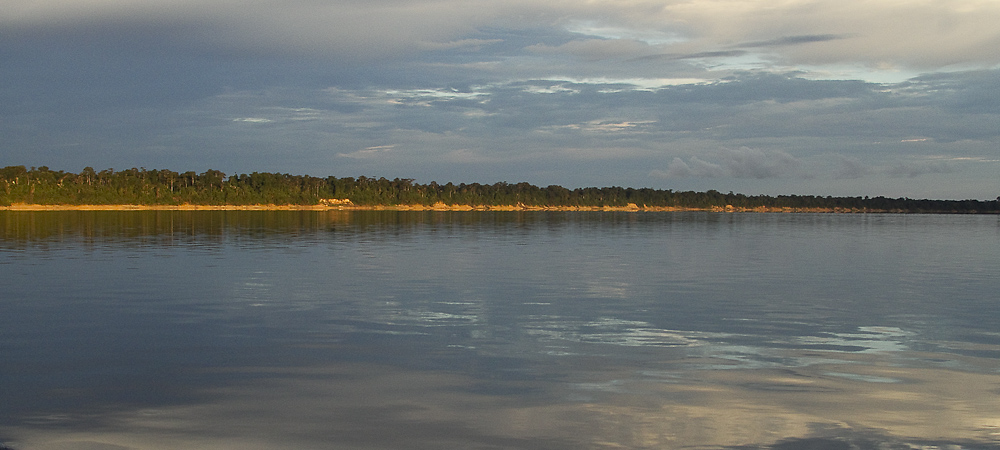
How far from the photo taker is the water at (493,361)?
11.2m

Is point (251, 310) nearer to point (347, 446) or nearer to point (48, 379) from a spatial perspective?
point (48, 379)

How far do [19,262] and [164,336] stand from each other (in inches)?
1020

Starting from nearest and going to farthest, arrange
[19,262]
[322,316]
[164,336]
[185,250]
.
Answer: [164,336] < [322,316] < [19,262] < [185,250]

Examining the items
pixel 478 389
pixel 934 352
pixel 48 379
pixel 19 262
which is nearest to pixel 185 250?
pixel 19 262

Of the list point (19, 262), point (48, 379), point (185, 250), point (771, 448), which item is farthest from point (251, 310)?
point (185, 250)

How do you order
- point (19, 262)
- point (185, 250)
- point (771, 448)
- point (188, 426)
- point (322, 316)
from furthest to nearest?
point (185, 250), point (19, 262), point (322, 316), point (188, 426), point (771, 448)

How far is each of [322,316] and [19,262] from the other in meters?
25.5

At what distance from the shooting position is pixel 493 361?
15867mm

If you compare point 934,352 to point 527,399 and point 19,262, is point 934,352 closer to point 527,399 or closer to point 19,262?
point 527,399

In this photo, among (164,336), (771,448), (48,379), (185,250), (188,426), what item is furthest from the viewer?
(185,250)

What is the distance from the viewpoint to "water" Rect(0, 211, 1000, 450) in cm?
1116

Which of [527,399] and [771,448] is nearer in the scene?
[771,448]

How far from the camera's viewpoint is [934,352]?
17.3m

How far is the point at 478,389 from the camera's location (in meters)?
13.5
